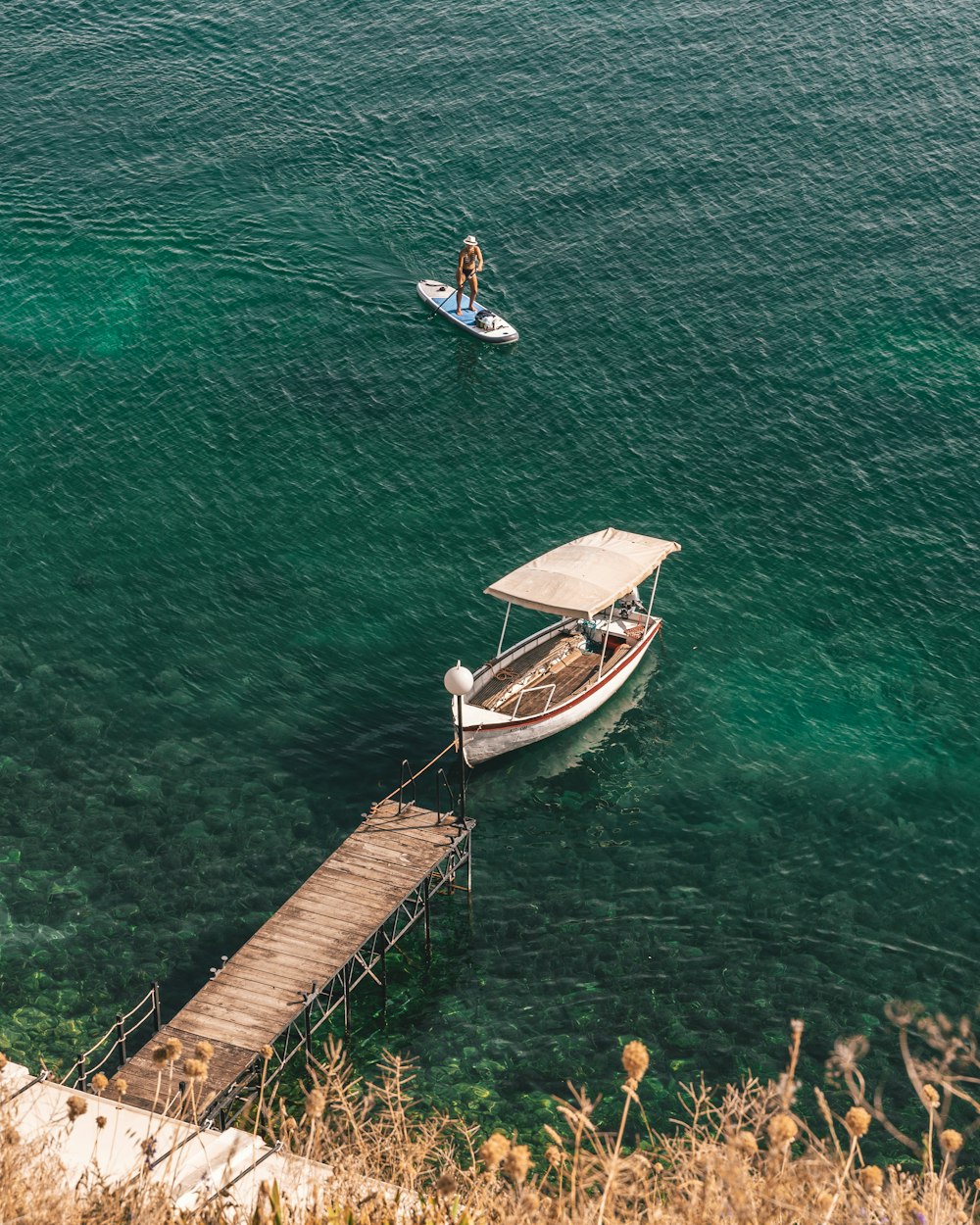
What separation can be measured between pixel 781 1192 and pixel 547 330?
172 ft

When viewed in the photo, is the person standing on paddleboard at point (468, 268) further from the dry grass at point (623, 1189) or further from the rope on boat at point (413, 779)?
the dry grass at point (623, 1189)

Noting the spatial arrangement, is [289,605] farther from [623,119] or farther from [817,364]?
[623,119]

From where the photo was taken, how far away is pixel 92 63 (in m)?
86.4

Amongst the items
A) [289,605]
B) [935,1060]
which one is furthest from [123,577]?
[935,1060]

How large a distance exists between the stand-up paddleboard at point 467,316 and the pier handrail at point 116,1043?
3663cm

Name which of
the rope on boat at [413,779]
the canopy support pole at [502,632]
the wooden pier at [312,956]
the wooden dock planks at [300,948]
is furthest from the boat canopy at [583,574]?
the wooden dock planks at [300,948]

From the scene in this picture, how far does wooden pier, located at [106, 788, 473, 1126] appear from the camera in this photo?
33969 mm

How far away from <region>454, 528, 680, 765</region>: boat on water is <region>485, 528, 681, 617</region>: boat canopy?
0.11 ft

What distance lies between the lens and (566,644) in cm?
4975

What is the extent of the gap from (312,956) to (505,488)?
84.0ft

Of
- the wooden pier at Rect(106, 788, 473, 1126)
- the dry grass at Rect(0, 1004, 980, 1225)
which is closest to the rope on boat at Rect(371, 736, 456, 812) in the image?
the wooden pier at Rect(106, 788, 473, 1126)

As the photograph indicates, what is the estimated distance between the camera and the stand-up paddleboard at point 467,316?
6569 centimetres

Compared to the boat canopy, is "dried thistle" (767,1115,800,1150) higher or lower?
higher

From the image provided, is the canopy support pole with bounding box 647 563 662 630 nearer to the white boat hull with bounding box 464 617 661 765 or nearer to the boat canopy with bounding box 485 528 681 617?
the boat canopy with bounding box 485 528 681 617
